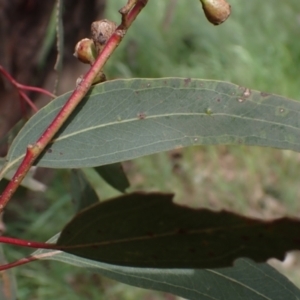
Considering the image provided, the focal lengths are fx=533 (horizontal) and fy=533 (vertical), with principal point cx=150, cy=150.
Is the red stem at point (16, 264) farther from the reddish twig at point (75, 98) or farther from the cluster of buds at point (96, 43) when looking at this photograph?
the cluster of buds at point (96, 43)

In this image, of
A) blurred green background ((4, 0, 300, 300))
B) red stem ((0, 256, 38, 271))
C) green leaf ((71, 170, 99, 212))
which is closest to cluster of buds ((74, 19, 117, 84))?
red stem ((0, 256, 38, 271))

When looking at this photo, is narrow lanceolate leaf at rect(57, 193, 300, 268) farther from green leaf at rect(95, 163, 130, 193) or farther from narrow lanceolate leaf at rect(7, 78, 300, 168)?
green leaf at rect(95, 163, 130, 193)

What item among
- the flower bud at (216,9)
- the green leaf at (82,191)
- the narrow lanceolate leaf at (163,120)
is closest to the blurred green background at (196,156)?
the green leaf at (82,191)

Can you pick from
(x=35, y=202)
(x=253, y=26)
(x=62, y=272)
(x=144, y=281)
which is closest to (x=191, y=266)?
(x=144, y=281)

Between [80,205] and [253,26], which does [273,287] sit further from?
[253,26]

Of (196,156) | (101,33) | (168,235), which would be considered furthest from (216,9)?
(196,156)
